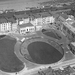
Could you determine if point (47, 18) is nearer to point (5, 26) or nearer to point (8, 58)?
point (5, 26)

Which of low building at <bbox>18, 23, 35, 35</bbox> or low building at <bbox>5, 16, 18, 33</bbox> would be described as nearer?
low building at <bbox>18, 23, 35, 35</bbox>

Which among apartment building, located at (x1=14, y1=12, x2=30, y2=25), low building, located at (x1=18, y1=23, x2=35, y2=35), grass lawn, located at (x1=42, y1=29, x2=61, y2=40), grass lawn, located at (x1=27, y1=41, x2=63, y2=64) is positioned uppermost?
apartment building, located at (x1=14, y1=12, x2=30, y2=25)

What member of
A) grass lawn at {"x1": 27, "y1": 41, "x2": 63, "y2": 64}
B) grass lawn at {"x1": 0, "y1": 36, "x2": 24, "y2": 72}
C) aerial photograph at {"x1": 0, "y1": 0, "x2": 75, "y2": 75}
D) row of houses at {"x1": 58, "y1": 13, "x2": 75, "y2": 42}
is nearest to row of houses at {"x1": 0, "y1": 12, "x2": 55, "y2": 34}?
aerial photograph at {"x1": 0, "y1": 0, "x2": 75, "y2": 75}

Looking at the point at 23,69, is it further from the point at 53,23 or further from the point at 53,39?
the point at 53,23

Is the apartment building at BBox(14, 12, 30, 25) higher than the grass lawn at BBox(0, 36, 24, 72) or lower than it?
higher

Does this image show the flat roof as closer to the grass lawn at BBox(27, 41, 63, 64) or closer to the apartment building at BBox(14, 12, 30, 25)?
the grass lawn at BBox(27, 41, 63, 64)

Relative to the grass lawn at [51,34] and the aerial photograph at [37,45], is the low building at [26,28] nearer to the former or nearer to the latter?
the aerial photograph at [37,45]

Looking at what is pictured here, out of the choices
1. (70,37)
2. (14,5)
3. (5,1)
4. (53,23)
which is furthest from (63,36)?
(5,1)
